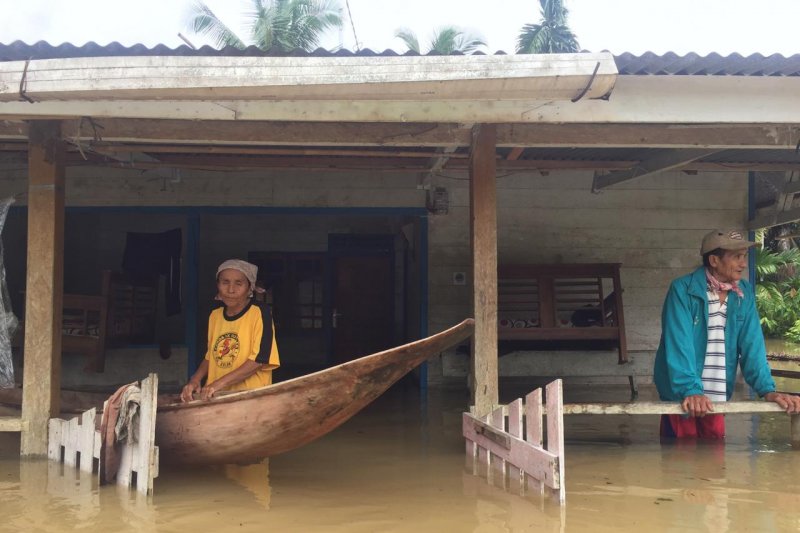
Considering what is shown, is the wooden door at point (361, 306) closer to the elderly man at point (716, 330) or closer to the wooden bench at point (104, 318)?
the wooden bench at point (104, 318)

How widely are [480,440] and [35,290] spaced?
10.4 feet

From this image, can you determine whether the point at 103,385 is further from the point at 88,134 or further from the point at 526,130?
the point at 526,130

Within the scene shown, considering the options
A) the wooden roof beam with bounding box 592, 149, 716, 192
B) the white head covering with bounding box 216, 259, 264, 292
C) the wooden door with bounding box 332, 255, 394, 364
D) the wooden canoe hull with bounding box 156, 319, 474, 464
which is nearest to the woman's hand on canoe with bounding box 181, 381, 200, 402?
the wooden canoe hull with bounding box 156, 319, 474, 464

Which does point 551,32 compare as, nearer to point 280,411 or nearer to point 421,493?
point 421,493

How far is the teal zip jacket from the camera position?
4.84 meters

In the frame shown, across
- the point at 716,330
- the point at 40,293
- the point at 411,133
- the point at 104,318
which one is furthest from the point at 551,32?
the point at 40,293

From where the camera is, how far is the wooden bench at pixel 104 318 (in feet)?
25.0

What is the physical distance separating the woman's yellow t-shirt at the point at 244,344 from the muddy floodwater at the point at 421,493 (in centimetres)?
67

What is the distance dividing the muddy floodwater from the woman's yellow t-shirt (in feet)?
2.20

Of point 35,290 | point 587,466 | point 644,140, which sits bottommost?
point 587,466

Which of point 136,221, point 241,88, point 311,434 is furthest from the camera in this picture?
point 136,221

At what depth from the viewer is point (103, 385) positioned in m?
8.59

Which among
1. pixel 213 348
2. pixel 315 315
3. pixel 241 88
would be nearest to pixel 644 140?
pixel 241 88

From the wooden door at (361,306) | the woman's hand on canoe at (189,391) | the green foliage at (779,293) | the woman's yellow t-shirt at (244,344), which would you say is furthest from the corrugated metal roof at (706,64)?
the green foliage at (779,293)
